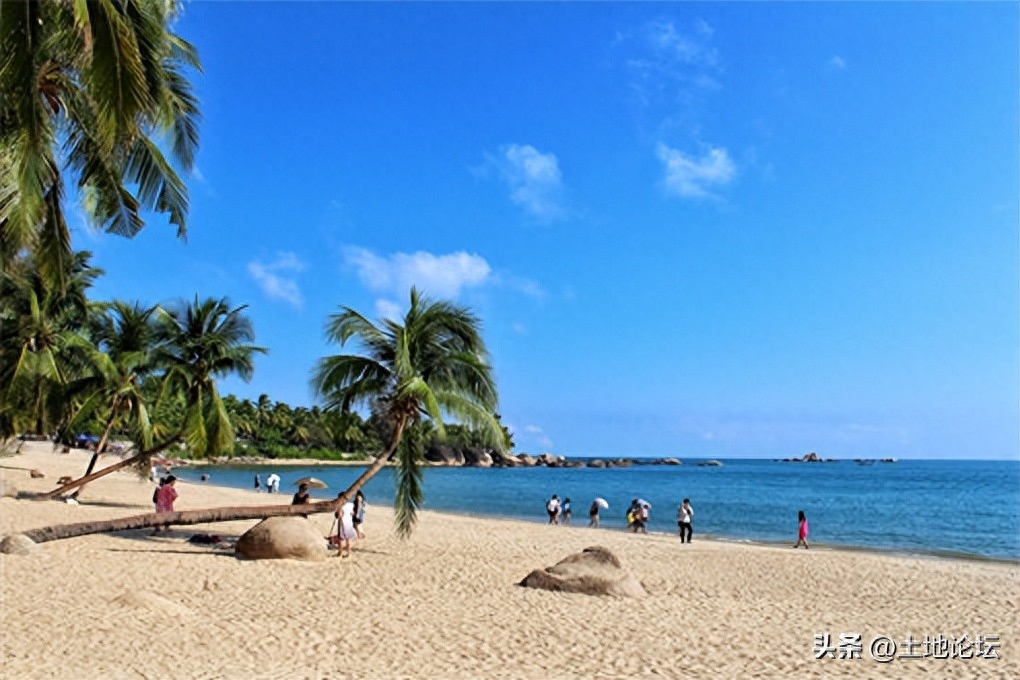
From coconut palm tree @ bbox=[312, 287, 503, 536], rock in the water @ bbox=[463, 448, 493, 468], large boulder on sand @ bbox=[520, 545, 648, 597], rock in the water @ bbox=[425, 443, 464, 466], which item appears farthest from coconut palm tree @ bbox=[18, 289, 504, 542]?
rock in the water @ bbox=[463, 448, 493, 468]

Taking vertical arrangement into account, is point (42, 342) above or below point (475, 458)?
above

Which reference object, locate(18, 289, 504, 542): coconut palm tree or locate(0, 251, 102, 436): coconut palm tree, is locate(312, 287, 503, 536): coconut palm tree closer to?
locate(18, 289, 504, 542): coconut palm tree

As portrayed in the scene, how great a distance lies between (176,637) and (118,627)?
774 mm

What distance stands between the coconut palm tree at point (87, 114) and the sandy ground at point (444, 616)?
4.35 metres

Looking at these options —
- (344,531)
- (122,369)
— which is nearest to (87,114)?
(344,531)

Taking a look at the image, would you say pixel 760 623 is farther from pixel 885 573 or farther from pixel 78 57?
pixel 78 57

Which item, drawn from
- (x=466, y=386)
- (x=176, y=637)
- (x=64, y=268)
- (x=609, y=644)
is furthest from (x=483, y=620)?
(x=64, y=268)

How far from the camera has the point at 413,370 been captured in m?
13.9

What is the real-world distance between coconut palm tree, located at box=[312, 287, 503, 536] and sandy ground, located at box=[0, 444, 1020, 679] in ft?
9.32

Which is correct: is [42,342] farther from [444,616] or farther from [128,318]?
[444,616]

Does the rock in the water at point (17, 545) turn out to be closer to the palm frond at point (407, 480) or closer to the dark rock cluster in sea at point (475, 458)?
the palm frond at point (407, 480)

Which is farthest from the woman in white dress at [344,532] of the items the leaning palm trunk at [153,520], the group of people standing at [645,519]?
the group of people standing at [645,519]

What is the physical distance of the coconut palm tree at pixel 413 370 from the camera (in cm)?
1395

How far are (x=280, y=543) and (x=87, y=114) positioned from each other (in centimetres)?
774
